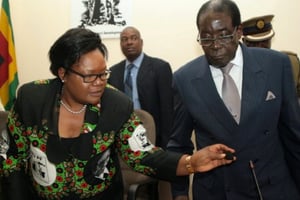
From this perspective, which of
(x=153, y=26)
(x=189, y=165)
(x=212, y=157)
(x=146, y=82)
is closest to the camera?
(x=212, y=157)

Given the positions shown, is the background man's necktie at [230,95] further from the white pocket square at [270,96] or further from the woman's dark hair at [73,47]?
the woman's dark hair at [73,47]

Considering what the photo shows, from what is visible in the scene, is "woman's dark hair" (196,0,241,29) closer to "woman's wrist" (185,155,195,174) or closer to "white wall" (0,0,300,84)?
"woman's wrist" (185,155,195,174)

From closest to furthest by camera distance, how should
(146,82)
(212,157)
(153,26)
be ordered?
(212,157) → (146,82) → (153,26)

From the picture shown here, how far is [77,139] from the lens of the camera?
1561 mm

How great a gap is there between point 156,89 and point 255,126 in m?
1.98

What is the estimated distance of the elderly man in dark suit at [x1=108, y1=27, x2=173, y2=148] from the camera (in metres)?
3.36

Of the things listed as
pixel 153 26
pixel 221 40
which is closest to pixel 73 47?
pixel 221 40

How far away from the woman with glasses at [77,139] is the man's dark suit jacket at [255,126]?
10 centimetres

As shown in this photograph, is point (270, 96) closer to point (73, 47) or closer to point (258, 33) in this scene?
point (73, 47)

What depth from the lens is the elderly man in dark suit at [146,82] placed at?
3362 mm

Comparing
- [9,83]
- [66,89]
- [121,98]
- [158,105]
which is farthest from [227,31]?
[9,83]

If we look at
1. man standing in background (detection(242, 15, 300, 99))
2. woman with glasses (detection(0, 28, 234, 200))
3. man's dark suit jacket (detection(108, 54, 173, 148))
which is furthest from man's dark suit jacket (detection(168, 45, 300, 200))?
man's dark suit jacket (detection(108, 54, 173, 148))

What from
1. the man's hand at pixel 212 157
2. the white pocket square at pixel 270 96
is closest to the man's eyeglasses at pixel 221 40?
the white pocket square at pixel 270 96

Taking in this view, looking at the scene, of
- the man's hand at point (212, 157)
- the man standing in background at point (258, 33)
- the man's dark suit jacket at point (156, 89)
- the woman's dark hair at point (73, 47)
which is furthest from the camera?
the man's dark suit jacket at point (156, 89)
